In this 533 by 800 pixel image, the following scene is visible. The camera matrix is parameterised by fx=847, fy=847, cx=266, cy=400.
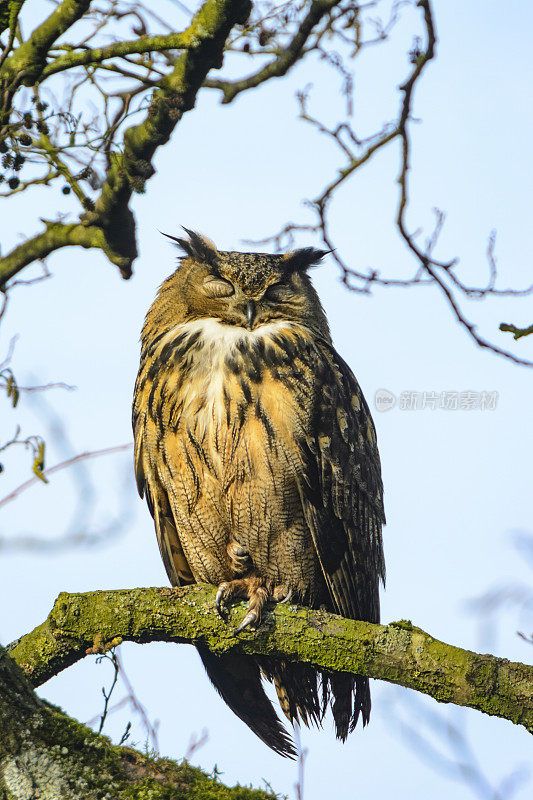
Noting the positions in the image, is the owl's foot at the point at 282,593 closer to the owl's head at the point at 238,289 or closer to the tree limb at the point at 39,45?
the owl's head at the point at 238,289

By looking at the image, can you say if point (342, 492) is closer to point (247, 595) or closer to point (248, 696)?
point (247, 595)

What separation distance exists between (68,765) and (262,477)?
1.38 metres

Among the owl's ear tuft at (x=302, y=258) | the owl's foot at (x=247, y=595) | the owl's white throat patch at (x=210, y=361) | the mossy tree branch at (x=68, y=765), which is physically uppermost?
the owl's ear tuft at (x=302, y=258)

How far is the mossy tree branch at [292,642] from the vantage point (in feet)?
7.10

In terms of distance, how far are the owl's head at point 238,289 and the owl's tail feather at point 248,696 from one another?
1.36 meters

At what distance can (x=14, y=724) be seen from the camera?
190 cm

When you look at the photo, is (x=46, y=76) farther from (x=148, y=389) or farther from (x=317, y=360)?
(x=317, y=360)

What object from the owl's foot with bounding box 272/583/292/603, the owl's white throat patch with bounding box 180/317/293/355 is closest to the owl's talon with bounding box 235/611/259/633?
the owl's foot with bounding box 272/583/292/603

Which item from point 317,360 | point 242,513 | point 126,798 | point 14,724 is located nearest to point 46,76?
point 317,360

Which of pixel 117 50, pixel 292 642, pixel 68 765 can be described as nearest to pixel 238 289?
pixel 117 50

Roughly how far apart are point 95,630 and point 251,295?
1660 millimetres

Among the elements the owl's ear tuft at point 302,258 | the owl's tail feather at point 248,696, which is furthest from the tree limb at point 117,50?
the owl's tail feather at point 248,696

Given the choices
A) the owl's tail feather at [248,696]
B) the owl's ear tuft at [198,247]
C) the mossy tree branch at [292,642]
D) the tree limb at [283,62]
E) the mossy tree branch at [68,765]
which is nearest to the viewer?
the mossy tree branch at [68,765]

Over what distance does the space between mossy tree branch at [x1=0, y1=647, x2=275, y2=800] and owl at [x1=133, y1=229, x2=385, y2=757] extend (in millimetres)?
908
